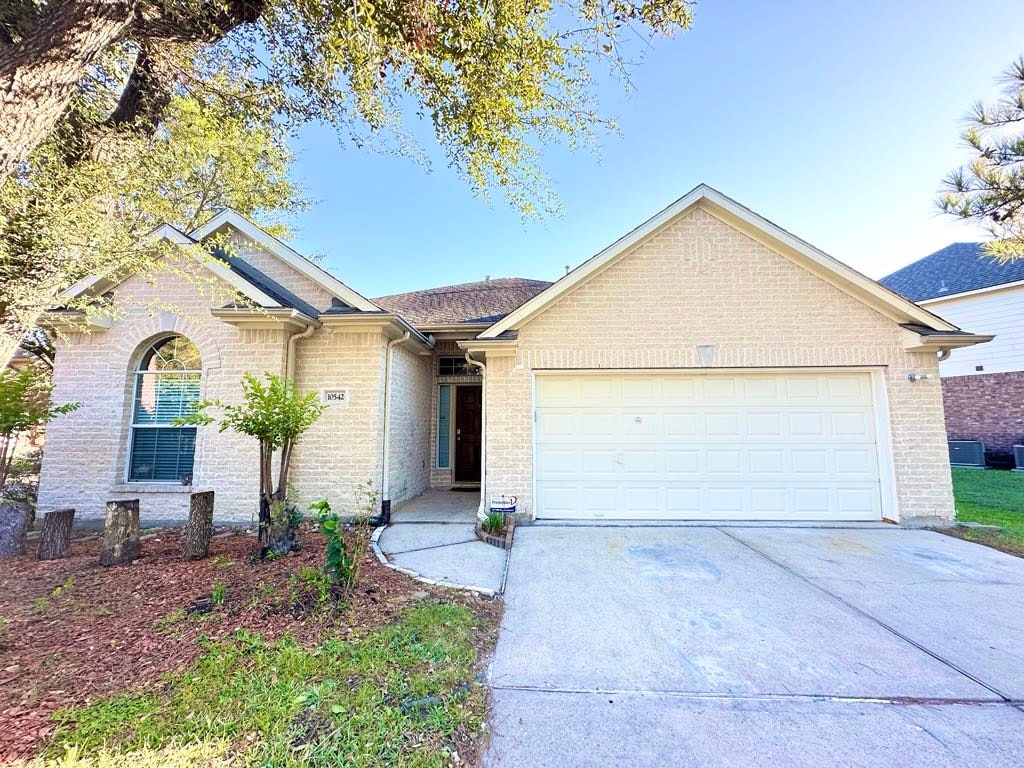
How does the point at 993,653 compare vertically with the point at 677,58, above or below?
below

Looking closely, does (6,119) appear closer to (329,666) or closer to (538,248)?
(329,666)

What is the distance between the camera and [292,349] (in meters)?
7.55

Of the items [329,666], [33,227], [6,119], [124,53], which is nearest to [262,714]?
[329,666]

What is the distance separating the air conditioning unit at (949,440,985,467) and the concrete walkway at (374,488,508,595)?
55.8ft

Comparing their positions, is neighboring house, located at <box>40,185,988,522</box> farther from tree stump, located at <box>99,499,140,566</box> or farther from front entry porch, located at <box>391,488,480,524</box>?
tree stump, located at <box>99,499,140,566</box>

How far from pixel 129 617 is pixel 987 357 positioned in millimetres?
22829

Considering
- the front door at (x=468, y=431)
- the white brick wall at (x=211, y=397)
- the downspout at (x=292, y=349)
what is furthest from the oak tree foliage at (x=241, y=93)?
the front door at (x=468, y=431)

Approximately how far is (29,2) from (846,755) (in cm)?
811

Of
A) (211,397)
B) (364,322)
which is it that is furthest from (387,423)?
(211,397)

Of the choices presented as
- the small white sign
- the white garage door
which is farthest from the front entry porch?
the small white sign

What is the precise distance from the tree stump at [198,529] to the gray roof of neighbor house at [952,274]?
66.5ft

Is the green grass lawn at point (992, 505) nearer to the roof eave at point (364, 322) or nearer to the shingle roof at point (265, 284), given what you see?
the roof eave at point (364, 322)

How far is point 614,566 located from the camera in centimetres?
524

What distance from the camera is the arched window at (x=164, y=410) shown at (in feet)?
24.2
